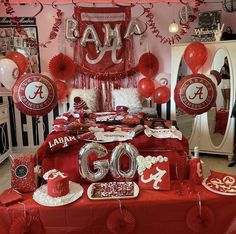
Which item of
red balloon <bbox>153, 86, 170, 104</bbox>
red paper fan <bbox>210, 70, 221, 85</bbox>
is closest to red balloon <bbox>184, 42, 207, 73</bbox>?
red paper fan <bbox>210, 70, 221, 85</bbox>

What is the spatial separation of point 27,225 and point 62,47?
2.86m

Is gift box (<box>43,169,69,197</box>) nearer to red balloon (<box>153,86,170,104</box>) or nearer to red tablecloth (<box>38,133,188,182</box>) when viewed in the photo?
red tablecloth (<box>38,133,188,182</box>)

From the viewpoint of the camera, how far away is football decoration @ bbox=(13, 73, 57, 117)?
211 centimetres

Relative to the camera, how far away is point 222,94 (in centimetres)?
355

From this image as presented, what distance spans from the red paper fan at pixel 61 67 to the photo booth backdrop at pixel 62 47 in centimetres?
13

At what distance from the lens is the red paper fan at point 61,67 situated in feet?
12.9

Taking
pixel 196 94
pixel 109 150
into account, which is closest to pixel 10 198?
pixel 109 150

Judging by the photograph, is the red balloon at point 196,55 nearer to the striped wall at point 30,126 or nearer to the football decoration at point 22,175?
the striped wall at point 30,126

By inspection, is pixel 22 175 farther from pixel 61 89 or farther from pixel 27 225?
pixel 61 89

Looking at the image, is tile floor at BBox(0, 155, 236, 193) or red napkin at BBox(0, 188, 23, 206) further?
tile floor at BBox(0, 155, 236, 193)

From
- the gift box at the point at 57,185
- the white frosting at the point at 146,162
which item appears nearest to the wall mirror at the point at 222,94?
the white frosting at the point at 146,162

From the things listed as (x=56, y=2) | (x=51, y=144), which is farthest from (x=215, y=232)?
(x=56, y=2)

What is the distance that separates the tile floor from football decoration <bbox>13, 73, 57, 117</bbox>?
4.03 feet

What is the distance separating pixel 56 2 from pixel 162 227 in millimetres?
3252
